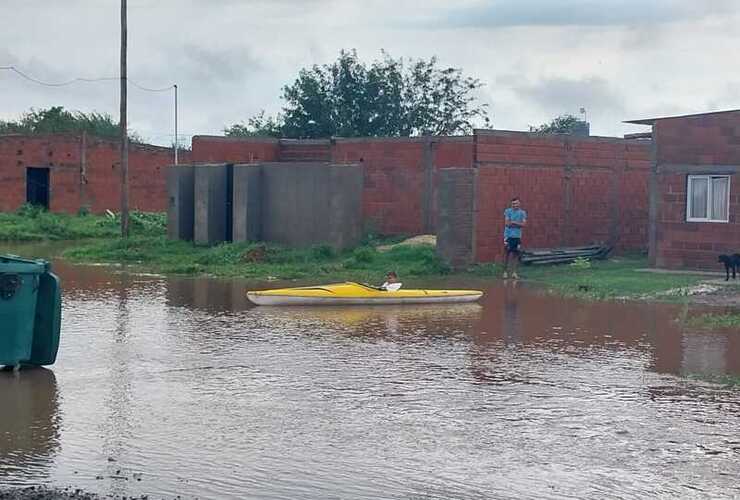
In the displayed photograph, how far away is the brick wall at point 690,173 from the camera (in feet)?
79.3

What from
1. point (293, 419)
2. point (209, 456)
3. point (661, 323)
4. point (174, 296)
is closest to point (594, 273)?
point (661, 323)

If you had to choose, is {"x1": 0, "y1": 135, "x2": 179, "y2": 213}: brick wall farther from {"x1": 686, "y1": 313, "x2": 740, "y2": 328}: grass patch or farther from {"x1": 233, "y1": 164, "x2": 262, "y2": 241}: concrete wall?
{"x1": 686, "y1": 313, "x2": 740, "y2": 328}: grass patch

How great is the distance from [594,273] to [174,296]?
8816 mm

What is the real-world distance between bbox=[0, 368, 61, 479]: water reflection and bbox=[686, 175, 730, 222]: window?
50.6 feet

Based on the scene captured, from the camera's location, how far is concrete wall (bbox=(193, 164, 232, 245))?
30.5 metres

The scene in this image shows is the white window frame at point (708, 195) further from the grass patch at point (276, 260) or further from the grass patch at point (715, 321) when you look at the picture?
the grass patch at point (715, 321)

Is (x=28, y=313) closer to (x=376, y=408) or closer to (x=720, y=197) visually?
(x=376, y=408)

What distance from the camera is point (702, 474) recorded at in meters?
9.23

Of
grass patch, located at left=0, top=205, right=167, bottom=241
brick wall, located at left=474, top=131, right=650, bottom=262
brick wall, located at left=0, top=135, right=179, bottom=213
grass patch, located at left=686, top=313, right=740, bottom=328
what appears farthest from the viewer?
brick wall, located at left=0, top=135, right=179, bottom=213

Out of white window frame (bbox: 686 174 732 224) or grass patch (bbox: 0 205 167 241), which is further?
grass patch (bbox: 0 205 167 241)

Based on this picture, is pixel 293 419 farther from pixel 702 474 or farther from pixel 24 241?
pixel 24 241

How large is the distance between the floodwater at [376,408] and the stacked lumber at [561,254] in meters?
7.44

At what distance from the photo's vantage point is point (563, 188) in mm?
28078

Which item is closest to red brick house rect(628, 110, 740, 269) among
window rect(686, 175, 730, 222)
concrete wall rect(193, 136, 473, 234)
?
window rect(686, 175, 730, 222)
